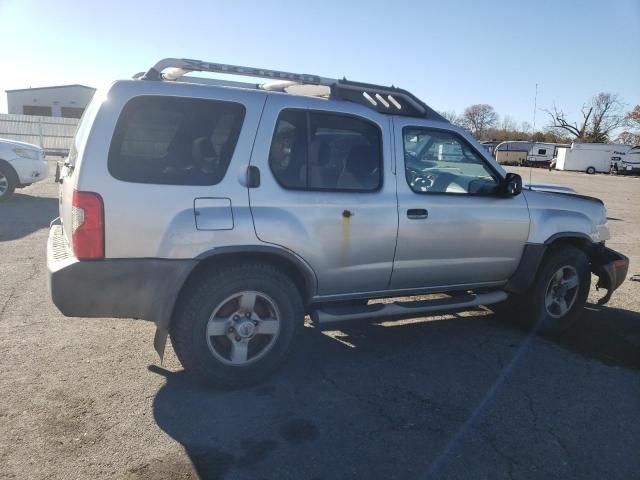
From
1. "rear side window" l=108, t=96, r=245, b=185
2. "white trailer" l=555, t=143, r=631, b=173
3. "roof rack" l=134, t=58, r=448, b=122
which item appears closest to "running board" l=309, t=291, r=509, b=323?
"rear side window" l=108, t=96, r=245, b=185

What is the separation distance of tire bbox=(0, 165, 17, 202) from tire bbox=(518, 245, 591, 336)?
10313mm

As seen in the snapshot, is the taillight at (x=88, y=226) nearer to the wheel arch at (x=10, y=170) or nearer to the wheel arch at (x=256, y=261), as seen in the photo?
the wheel arch at (x=256, y=261)

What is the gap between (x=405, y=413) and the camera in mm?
3578

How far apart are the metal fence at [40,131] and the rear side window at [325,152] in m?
25.6

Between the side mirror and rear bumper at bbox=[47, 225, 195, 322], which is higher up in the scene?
the side mirror

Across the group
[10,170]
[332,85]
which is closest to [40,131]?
[10,170]

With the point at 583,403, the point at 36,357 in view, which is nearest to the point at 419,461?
the point at 583,403

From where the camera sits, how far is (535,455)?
3162mm

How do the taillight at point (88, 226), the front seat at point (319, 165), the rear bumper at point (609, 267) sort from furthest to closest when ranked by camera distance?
the rear bumper at point (609, 267) < the front seat at point (319, 165) < the taillight at point (88, 226)

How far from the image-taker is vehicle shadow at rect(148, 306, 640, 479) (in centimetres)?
302

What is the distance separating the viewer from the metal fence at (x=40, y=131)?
26.7 metres

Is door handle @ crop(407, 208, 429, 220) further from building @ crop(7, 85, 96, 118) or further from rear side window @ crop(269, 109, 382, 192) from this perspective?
building @ crop(7, 85, 96, 118)

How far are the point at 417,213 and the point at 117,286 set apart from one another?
7.45ft

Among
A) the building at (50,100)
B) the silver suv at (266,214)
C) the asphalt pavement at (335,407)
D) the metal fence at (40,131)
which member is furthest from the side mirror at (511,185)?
the building at (50,100)
